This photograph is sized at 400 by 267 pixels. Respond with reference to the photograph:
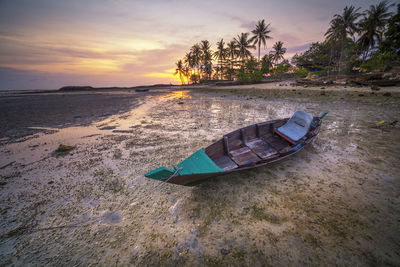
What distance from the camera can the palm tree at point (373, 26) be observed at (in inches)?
1209

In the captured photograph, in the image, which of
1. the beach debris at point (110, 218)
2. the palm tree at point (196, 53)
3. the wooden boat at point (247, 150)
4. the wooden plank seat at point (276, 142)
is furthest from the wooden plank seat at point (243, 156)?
the palm tree at point (196, 53)

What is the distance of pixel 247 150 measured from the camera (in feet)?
18.6

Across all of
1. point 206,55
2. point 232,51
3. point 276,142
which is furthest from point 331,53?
point 276,142

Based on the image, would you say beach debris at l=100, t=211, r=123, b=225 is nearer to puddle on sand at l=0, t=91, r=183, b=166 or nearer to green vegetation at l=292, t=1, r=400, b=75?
puddle on sand at l=0, t=91, r=183, b=166

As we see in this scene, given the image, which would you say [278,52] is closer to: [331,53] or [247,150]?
[331,53]

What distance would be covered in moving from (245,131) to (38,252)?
21.1 ft

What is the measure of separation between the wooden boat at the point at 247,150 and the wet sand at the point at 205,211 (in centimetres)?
57

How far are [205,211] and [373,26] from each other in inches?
2129

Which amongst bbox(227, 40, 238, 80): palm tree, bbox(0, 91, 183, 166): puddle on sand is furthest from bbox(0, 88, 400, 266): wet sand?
bbox(227, 40, 238, 80): palm tree

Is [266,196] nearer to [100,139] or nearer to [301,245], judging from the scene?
[301,245]

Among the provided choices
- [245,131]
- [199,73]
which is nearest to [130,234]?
[245,131]

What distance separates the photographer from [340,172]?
4.33 m

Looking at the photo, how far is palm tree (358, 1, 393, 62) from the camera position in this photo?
3072 cm

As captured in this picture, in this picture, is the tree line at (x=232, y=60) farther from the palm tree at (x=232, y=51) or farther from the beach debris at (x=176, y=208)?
the beach debris at (x=176, y=208)
